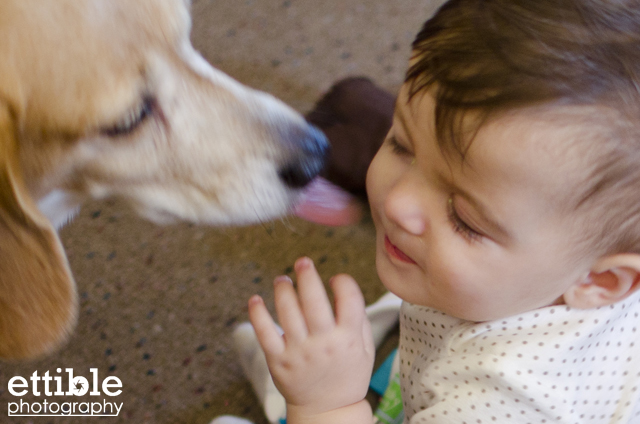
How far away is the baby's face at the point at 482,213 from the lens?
1.59 ft

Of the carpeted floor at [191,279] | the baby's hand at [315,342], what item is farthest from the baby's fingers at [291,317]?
the carpeted floor at [191,279]

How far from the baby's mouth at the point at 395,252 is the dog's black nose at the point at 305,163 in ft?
0.67

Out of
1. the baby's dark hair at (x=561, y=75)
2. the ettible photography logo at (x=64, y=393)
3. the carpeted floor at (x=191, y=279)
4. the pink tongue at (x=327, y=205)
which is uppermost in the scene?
the baby's dark hair at (x=561, y=75)

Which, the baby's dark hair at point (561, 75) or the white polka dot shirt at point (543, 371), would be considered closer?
the baby's dark hair at point (561, 75)

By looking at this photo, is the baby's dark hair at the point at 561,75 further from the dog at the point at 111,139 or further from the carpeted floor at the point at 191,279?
the carpeted floor at the point at 191,279

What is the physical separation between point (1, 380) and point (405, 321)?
862mm

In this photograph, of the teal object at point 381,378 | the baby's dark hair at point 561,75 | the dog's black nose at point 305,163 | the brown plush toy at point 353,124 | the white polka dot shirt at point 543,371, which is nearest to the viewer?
the baby's dark hair at point 561,75

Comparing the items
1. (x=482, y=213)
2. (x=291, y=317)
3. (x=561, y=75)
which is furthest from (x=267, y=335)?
(x=561, y=75)

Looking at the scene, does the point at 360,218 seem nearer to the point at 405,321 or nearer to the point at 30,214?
the point at 405,321

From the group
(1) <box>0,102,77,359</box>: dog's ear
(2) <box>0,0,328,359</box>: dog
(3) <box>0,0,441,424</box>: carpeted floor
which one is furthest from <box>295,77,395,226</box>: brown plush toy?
(1) <box>0,102,77,359</box>: dog's ear

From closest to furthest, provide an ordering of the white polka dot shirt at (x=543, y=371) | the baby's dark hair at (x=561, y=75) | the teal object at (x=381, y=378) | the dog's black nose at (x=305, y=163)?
1. the baby's dark hair at (x=561, y=75)
2. the white polka dot shirt at (x=543, y=371)
3. the dog's black nose at (x=305, y=163)
4. the teal object at (x=381, y=378)

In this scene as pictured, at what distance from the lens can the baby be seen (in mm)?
478

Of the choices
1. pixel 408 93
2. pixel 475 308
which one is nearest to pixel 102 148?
pixel 408 93

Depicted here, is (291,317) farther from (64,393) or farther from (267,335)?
(64,393)
